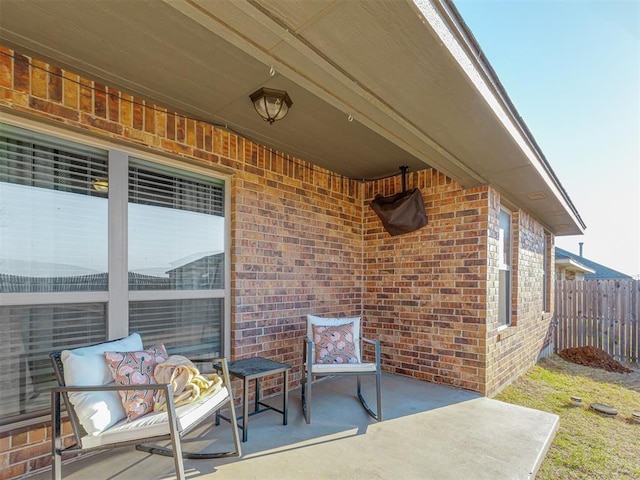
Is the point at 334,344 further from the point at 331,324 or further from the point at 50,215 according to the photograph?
the point at 50,215

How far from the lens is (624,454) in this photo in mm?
2787

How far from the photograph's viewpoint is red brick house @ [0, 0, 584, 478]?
179cm

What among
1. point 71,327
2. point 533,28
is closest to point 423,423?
point 71,327

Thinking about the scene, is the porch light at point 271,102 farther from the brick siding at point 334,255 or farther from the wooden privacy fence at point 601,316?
the wooden privacy fence at point 601,316

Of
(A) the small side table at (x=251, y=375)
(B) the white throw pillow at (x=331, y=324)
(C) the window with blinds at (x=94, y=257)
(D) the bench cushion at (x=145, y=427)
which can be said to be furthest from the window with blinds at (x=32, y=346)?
(B) the white throw pillow at (x=331, y=324)

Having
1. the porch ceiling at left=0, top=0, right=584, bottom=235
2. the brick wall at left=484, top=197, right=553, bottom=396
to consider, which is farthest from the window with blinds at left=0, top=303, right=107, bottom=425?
the brick wall at left=484, top=197, right=553, bottom=396

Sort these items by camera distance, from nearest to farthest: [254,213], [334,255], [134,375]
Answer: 1. [134,375]
2. [254,213]
3. [334,255]

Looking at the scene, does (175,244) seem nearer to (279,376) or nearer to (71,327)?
(71,327)

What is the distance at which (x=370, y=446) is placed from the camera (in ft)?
8.16

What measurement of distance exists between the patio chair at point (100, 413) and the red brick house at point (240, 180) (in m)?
0.44

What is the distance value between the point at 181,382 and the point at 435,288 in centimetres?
308

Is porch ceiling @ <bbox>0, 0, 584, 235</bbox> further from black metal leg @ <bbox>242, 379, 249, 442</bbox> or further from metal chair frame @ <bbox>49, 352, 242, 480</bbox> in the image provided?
black metal leg @ <bbox>242, 379, 249, 442</bbox>

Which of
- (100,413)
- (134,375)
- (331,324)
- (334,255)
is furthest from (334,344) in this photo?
(100,413)

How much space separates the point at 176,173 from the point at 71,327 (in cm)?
145
